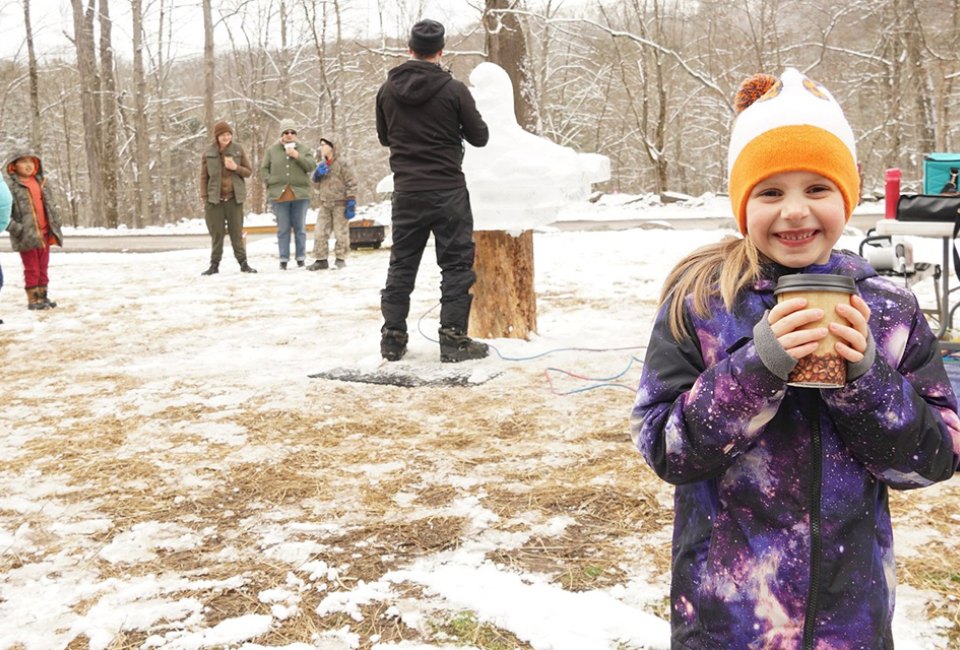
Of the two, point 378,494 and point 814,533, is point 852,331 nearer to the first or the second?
point 814,533

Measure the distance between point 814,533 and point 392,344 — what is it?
4.12 metres

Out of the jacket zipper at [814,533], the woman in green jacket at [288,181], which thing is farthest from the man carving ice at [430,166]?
the woman in green jacket at [288,181]

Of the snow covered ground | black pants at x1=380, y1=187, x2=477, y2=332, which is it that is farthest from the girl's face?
black pants at x1=380, y1=187, x2=477, y2=332

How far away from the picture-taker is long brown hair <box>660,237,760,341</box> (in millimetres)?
1375

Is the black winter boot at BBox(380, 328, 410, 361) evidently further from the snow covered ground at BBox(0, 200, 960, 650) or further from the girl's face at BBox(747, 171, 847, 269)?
the girl's face at BBox(747, 171, 847, 269)

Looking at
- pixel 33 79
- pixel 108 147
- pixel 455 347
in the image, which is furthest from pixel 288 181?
pixel 33 79

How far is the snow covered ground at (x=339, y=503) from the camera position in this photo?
7.35 ft

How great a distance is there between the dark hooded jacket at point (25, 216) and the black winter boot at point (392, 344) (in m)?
4.30

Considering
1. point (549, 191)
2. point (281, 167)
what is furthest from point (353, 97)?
point (549, 191)

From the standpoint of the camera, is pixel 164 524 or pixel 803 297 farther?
→ pixel 164 524

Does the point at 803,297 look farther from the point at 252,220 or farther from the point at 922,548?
the point at 252,220

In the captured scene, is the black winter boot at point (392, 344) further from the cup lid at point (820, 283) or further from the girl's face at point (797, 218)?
the cup lid at point (820, 283)

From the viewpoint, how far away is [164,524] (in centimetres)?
294

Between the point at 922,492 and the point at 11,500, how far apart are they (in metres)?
3.39
